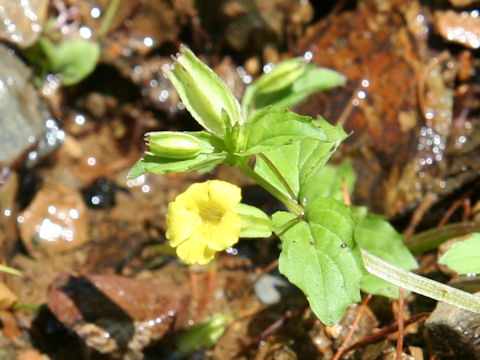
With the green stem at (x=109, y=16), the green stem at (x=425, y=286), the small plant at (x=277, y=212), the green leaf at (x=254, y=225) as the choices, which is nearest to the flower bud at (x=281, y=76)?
the small plant at (x=277, y=212)

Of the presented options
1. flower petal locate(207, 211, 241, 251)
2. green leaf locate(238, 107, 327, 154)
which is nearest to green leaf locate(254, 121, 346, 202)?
green leaf locate(238, 107, 327, 154)

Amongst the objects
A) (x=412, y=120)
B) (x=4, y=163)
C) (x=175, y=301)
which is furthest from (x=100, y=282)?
(x=412, y=120)

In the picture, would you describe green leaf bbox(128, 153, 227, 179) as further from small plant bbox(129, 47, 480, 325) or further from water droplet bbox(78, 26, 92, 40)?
water droplet bbox(78, 26, 92, 40)

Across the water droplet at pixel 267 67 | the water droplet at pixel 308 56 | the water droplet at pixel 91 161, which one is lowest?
the water droplet at pixel 91 161

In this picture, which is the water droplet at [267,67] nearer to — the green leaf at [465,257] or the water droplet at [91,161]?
the water droplet at [91,161]

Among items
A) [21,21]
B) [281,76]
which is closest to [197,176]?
[281,76]

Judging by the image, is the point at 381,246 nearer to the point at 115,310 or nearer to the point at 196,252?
the point at 196,252
